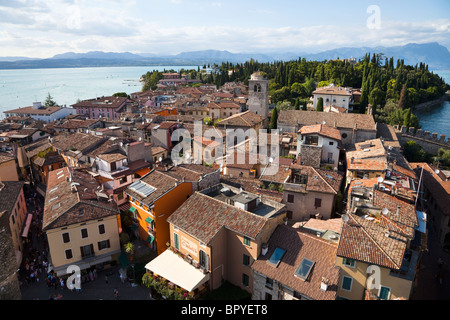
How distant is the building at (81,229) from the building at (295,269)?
9969mm

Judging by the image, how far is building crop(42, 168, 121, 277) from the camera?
18.1m

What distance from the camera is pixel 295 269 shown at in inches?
586

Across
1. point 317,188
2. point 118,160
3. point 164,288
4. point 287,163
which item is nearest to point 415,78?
point 287,163

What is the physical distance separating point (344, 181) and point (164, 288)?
18.2m

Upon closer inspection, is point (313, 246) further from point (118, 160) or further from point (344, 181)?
point (118, 160)

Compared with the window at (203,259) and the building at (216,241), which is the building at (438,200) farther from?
the window at (203,259)

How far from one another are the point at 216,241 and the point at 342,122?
24.9 meters

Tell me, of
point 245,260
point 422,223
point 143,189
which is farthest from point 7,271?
point 422,223

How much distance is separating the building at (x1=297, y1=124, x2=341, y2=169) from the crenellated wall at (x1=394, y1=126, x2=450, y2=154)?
2268cm

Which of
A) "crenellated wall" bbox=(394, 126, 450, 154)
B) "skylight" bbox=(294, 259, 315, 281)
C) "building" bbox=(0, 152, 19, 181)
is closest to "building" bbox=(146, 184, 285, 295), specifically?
"skylight" bbox=(294, 259, 315, 281)

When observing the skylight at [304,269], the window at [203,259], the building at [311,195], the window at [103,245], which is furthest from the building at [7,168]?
the skylight at [304,269]

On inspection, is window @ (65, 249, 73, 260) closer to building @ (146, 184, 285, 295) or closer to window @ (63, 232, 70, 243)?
window @ (63, 232, 70, 243)

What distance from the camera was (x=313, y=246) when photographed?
1569cm

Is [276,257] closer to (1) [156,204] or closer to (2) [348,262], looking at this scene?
(2) [348,262]
